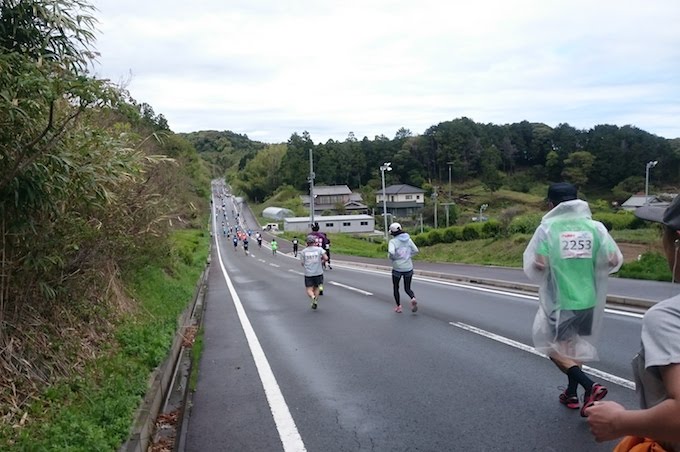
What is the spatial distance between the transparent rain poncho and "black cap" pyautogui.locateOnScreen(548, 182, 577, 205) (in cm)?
8

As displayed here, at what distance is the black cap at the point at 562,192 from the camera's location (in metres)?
4.68

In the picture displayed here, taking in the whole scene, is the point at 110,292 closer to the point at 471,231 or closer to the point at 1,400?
the point at 1,400

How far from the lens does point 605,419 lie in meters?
1.91

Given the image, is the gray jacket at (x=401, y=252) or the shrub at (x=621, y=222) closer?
the gray jacket at (x=401, y=252)

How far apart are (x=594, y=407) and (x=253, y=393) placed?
438cm

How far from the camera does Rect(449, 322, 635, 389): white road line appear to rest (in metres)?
5.28

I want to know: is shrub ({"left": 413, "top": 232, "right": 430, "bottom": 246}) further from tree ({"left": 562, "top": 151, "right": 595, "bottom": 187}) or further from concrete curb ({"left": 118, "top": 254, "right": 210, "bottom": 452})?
tree ({"left": 562, "top": 151, "right": 595, "bottom": 187})

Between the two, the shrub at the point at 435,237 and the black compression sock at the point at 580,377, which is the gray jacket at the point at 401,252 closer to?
the black compression sock at the point at 580,377

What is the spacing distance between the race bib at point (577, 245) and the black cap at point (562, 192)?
345mm

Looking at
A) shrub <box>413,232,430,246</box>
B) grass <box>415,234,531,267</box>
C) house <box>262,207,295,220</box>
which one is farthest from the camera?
house <box>262,207,295,220</box>

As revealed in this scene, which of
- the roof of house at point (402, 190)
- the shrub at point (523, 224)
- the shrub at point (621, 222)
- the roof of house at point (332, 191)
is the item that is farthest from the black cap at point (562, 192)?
the roof of house at point (332, 191)

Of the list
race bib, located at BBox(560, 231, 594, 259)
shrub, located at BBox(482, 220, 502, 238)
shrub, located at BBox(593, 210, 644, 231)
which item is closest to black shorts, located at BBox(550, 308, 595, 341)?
race bib, located at BBox(560, 231, 594, 259)

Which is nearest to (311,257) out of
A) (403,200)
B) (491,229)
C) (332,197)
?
(491,229)

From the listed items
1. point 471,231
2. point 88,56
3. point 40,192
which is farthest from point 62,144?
Result: point 471,231
